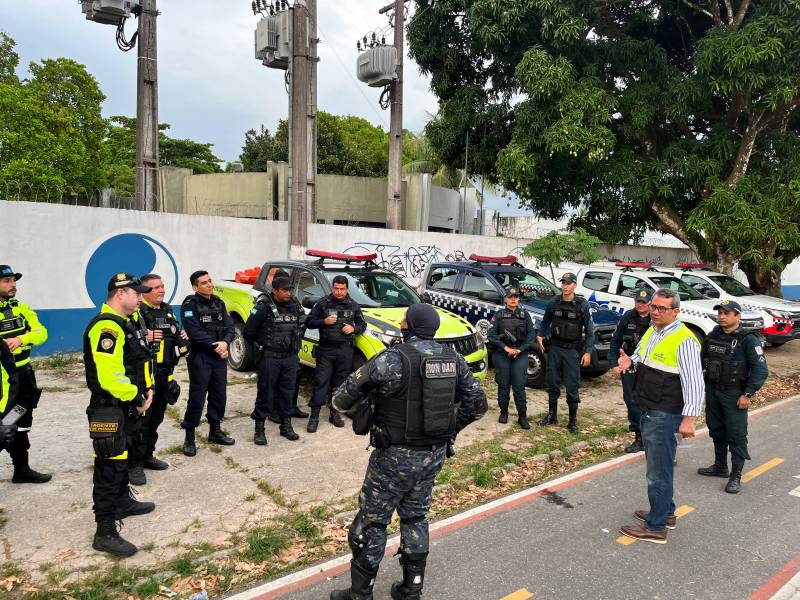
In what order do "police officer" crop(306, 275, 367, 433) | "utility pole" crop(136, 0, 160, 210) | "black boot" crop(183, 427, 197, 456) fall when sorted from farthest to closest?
1. "utility pole" crop(136, 0, 160, 210)
2. "police officer" crop(306, 275, 367, 433)
3. "black boot" crop(183, 427, 197, 456)

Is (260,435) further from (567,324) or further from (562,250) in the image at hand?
(562,250)

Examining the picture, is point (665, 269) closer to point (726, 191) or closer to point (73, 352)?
point (726, 191)

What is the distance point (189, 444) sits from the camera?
5324 mm

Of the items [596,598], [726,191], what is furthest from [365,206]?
[596,598]

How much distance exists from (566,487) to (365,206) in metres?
19.5

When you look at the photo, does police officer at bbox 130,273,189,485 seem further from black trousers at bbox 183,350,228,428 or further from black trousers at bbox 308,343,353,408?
black trousers at bbox 308,343,353,408

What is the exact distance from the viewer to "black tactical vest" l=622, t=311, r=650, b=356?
6129 millimetres

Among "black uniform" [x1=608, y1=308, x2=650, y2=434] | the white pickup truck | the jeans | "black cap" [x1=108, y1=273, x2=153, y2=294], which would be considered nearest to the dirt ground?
"black uniform" [x1=608, y1=308, x2=650, y2=434]

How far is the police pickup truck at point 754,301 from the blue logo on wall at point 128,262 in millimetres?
9750

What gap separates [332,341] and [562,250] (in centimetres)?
754

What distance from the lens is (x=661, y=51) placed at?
1328 cm

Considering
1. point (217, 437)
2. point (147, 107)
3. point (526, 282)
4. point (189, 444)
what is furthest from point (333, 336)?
point (147, 107)

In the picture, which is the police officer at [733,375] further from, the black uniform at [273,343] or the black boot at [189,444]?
the black boot at [189,444]

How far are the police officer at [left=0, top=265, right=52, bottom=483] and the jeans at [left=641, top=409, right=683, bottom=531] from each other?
15.6 ft
